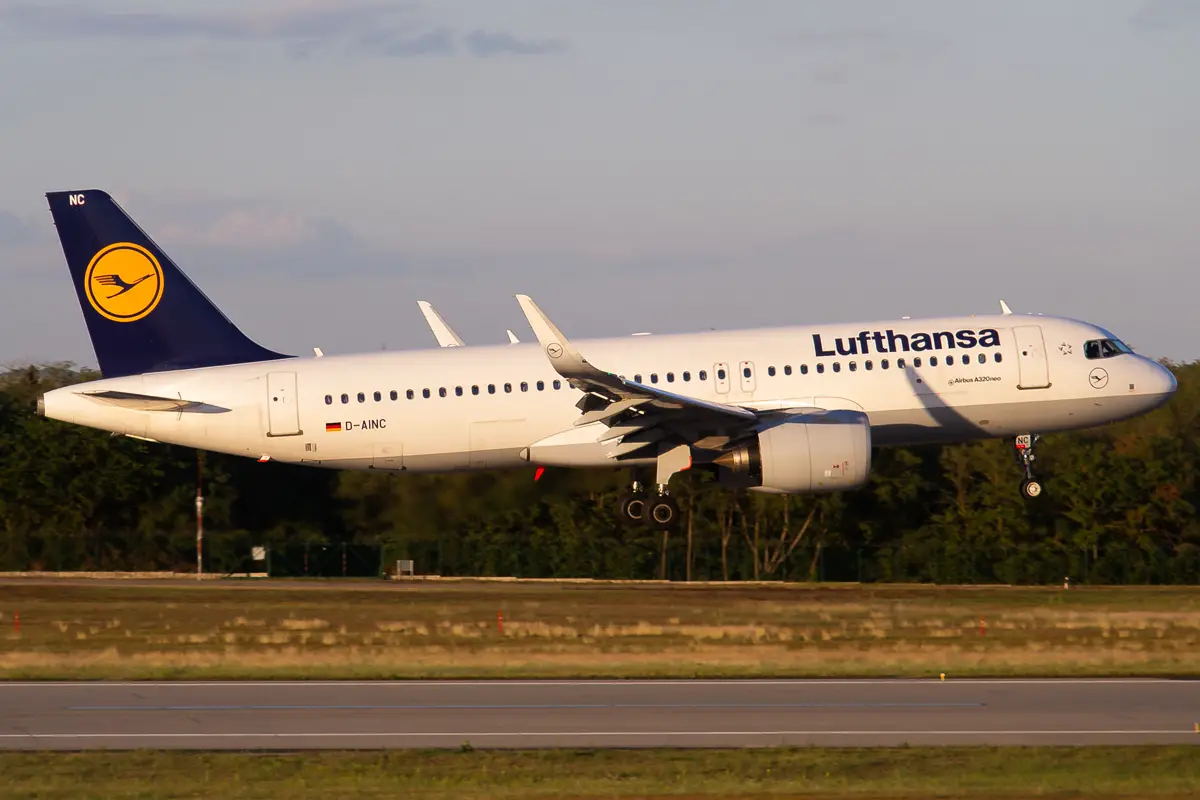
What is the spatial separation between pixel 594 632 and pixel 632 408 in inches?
204

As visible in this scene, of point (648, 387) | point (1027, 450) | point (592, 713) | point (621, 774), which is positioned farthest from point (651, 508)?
point (621, 774)

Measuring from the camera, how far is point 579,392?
3403 centimetres

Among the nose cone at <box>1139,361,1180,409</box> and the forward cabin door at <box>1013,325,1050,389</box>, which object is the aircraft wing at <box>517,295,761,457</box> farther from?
the nose cone at <box>1139,361,1180,409</box>

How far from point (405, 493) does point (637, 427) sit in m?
12.4

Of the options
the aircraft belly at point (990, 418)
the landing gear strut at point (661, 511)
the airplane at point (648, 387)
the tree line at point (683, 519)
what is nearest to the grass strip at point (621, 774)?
the airplane at point (648, 387)

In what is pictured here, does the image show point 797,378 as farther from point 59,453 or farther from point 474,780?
point 59,453

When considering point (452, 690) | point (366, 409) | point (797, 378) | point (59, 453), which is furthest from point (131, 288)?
point (59, 453)

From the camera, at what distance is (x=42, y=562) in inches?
A: 1954

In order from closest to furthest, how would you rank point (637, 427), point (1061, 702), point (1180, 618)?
point (1061, 702), point (1180, 618), point (637, 427)

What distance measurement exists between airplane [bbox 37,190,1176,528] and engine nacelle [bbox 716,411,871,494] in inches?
14.7

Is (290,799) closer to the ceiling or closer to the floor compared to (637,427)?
closer to the floor

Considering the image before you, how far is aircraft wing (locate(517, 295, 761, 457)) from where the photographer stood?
3044 centimetres

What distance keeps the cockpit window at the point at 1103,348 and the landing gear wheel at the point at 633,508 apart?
32.4 ft

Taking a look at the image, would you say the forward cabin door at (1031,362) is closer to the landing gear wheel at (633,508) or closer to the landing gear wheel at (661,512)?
the landing gear wheel at (661,512)
